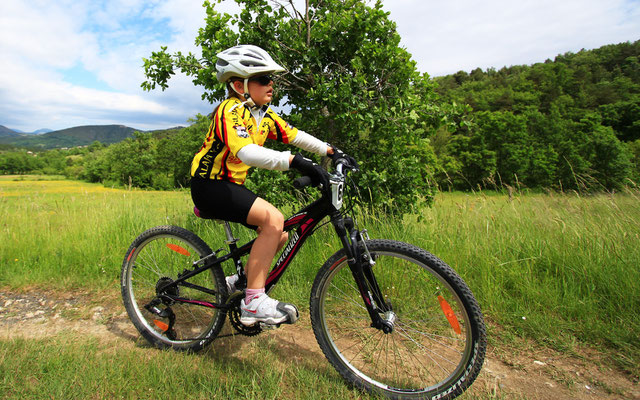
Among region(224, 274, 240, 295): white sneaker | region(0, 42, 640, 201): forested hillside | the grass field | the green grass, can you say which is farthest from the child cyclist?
region(0, 42, 640, 201): forested hillside

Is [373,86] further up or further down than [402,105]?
further up

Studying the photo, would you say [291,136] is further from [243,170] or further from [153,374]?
[153,374]

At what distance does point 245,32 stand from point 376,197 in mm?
3081

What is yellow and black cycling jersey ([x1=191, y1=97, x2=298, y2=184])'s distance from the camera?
2.22 meters

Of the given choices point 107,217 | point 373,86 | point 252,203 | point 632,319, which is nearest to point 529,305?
point 632,319

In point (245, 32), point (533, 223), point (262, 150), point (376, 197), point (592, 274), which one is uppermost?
point (245, 32)

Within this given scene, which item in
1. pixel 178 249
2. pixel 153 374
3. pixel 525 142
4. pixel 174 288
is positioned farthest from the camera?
pixel 525 142

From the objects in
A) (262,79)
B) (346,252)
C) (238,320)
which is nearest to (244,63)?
(262,79)

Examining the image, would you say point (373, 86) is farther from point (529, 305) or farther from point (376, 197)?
point (529, 305)

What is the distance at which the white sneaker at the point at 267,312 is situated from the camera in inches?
90.0

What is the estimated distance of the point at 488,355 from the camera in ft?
8.29

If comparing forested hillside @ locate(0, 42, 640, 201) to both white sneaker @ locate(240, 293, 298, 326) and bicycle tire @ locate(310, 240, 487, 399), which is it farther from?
white sneaker @ locate(240, 293, 298, 326)

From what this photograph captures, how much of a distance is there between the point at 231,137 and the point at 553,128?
68.7 meters

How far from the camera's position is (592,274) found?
3012 mm
